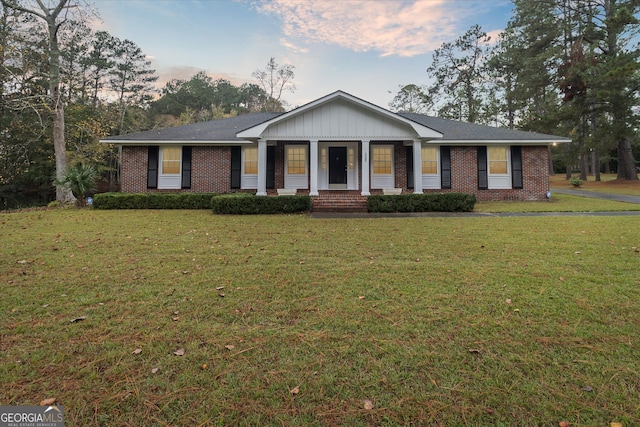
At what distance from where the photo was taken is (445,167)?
1538 cm

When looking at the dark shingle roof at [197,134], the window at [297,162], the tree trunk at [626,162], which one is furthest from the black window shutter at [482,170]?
the tree trunk at [626,162]

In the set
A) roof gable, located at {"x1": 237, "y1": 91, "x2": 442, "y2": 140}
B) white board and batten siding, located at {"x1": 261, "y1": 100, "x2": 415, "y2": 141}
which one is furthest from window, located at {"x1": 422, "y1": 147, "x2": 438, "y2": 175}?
white board and batten siding, located at {"x1": 261, "y1": 100, "x2": 415, "y2": 141}

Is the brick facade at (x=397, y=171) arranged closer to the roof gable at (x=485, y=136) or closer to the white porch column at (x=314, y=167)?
the roof gable at (x=485, y=136)

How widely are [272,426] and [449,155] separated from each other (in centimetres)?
1568

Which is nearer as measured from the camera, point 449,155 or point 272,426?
point 272,426

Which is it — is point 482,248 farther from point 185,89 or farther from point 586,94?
point 185,89

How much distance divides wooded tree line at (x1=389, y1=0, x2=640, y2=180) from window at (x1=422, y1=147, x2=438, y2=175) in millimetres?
11841

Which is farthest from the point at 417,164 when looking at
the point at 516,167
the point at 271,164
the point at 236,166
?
the point at 236,166

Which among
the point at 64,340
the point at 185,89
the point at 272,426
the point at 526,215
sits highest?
the point at 185,89

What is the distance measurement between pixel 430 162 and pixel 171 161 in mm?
12534

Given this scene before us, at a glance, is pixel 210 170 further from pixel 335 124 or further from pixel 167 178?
pixel 335 124

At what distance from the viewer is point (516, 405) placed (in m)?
1.88

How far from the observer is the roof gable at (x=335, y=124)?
42.0 feet

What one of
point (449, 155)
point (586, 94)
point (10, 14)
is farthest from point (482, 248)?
point (10, 14)
